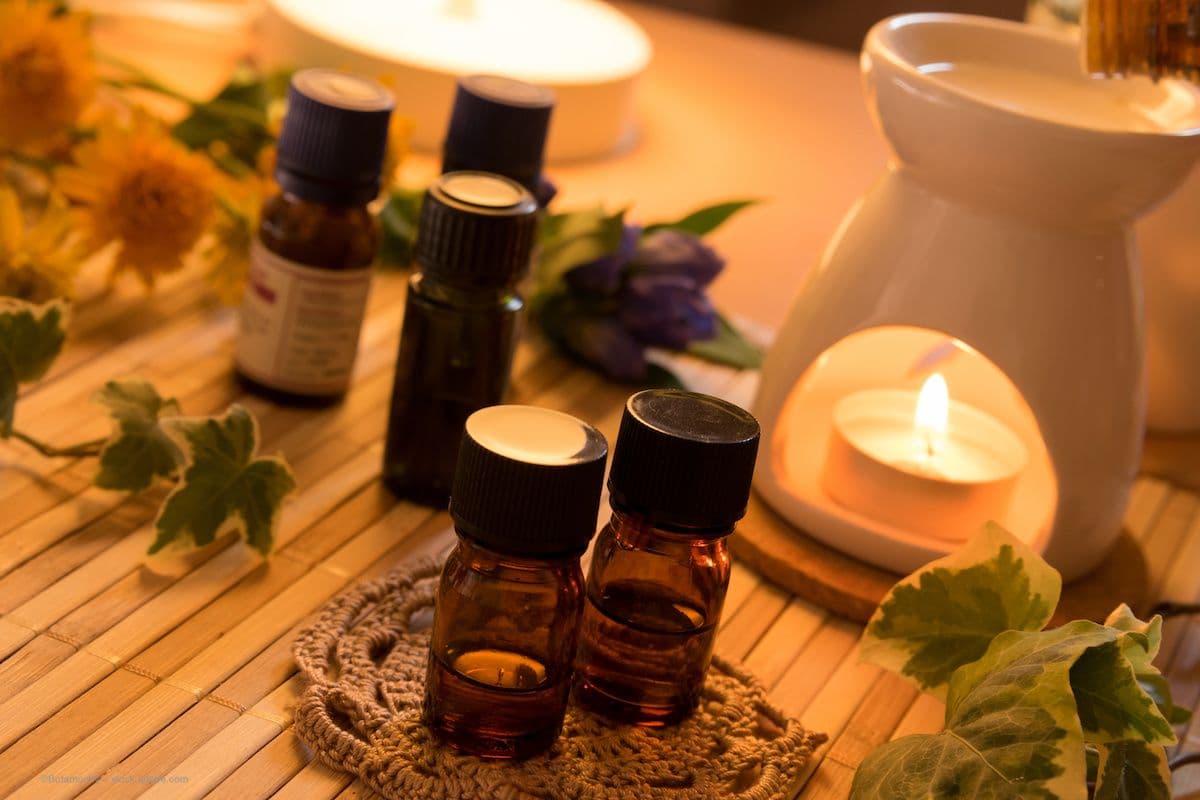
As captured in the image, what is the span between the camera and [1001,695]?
18.1 inches

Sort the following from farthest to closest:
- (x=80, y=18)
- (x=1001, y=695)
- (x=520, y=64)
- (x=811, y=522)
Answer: (x=520, y=64) < (x=80, y=18) < (x=811, y=522) < (x=1001, y=695)

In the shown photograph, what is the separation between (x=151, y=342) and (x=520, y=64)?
0.38m

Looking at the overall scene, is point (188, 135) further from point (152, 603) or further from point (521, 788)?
point (521, 788)

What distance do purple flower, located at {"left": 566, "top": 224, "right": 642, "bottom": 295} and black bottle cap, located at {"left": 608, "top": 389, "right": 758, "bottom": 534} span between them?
300 mm

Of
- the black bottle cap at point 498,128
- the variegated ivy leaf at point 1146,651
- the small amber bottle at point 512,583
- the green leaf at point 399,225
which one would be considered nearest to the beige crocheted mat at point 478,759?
the small amber bottle at point 512,583

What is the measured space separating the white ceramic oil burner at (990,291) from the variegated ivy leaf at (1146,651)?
0.47 ft

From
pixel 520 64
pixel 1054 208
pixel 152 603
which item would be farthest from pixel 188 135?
pixel 1054 208

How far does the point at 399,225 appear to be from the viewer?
883 mm

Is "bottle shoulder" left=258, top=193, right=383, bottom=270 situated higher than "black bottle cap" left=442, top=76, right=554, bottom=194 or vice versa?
"black bottle cap" left=442, top=76, right=554, bottom=194

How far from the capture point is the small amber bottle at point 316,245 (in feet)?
2.15

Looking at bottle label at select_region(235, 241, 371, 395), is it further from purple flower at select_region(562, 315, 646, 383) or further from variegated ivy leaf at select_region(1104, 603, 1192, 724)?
variegated ivy leaf at select_region(1104, 603, 1192, 724)

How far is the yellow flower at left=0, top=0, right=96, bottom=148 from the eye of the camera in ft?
2.55

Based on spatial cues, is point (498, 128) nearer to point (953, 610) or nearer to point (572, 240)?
point (572, 240)

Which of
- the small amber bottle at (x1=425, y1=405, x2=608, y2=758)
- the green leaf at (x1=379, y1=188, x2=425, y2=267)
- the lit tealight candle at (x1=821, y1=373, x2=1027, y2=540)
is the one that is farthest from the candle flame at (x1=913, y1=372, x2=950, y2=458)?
the green leaf at (x1=379, y1=188, x2=425, y2=267)
